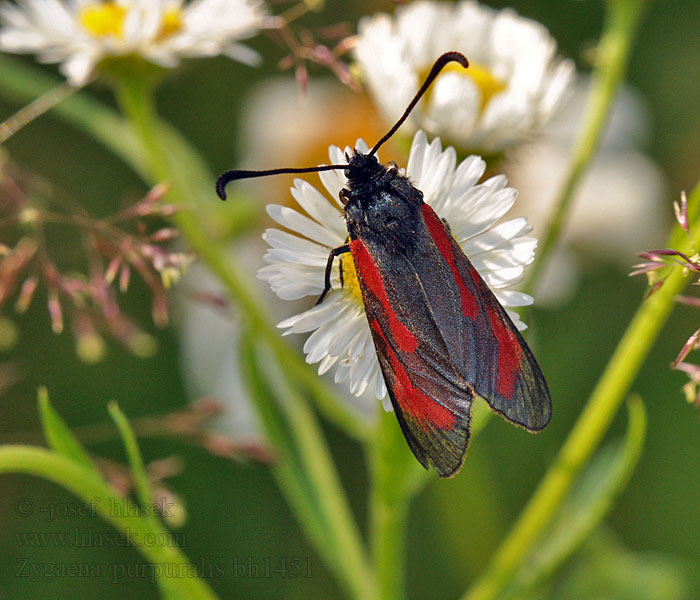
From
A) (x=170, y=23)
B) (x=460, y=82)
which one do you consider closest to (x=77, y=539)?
(x=170, y=23)

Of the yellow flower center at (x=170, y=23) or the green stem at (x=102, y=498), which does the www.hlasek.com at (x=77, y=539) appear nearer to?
the green stem at (x=102, y=498)

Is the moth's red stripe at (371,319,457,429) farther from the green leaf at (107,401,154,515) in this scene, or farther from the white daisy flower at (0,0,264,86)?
the white daisy flower at (0,0,264,86)

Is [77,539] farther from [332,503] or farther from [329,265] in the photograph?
[329,265]

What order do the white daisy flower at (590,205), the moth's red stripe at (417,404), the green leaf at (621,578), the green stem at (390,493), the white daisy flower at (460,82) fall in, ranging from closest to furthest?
the moth's red stripe at (417,404), the green stem at (390,493), the white daisy flower at (460,82), the green leaf at (621,578), the white daisy flower at (590,205)

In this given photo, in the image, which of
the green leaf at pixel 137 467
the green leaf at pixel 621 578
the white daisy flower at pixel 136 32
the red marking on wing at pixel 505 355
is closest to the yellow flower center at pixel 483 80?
the white daisy flower at pixel 136 32

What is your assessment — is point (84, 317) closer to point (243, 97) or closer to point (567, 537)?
point (567, 537)

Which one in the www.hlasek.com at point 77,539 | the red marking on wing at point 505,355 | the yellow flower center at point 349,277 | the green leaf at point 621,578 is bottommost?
the www.hlasek.com at point 77,539

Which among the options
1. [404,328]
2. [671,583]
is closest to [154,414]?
[671,583]
